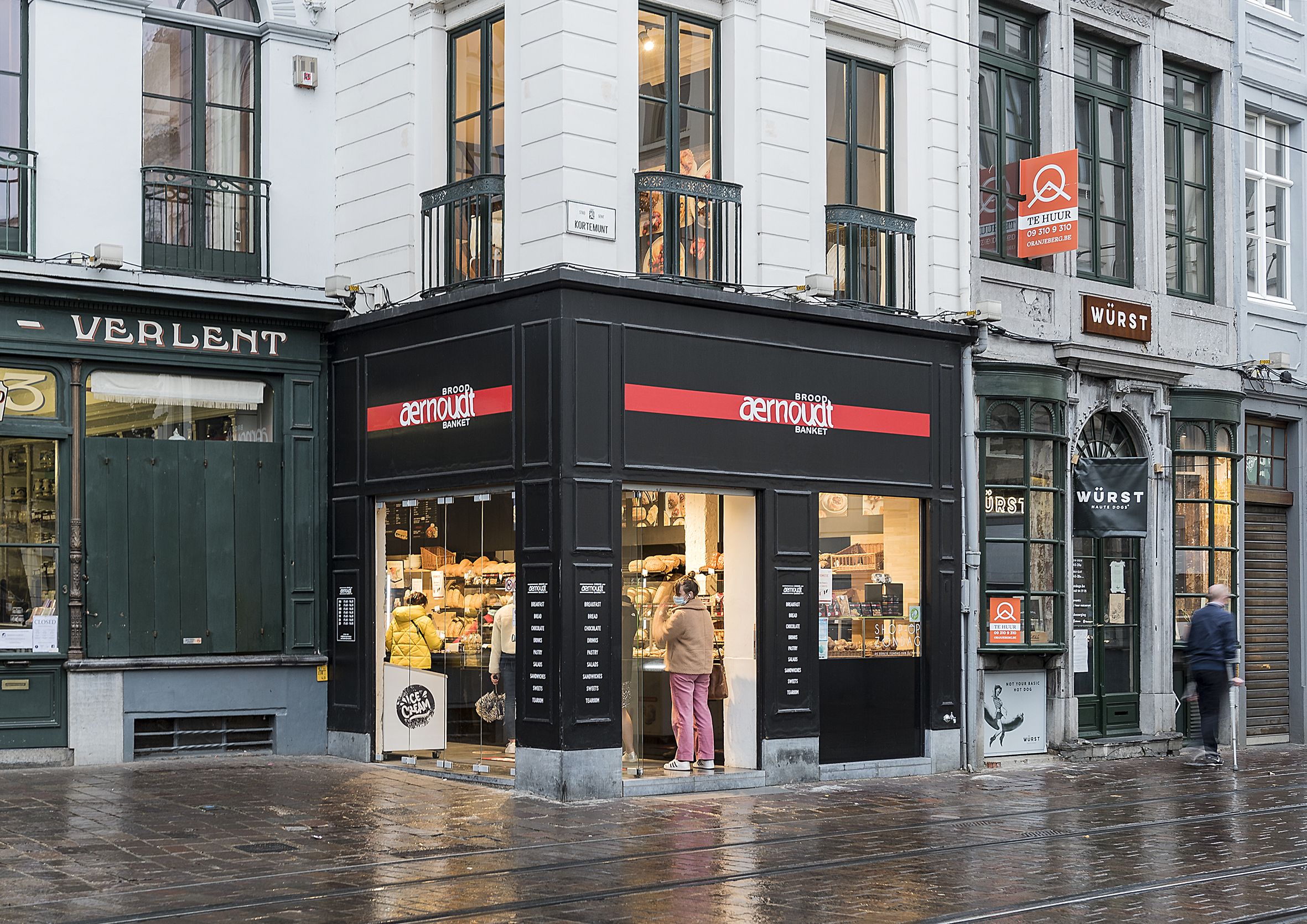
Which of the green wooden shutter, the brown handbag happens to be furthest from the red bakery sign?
the green wooden shutter

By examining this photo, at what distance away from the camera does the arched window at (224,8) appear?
16.0 m

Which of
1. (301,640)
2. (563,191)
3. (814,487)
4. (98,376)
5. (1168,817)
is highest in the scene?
(563,191)

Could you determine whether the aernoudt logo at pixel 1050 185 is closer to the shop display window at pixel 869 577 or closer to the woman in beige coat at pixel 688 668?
the shop display window at pixel 869 577

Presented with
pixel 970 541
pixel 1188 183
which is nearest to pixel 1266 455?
pixel 1188 183

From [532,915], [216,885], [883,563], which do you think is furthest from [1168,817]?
[216,885]

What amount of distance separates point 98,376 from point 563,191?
4.92m

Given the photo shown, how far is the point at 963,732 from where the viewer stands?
52.9ft

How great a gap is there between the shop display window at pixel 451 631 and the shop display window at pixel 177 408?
1.70 meters

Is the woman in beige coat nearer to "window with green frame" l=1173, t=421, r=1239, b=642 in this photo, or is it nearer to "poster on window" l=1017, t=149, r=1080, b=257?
"poster on window" l=1017, t=149, r=1080, b=257

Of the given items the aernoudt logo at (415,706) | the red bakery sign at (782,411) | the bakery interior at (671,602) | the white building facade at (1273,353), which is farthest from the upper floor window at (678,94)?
the white building facade at (1273,353)

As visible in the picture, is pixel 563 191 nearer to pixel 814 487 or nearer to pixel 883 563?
pixel 814 487

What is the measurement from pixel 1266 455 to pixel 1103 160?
4595 mm

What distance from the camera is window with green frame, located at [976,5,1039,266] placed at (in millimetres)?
17234

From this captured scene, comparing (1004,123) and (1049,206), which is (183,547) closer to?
(1049,206)
